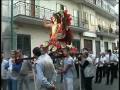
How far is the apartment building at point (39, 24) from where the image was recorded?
65.3 ft

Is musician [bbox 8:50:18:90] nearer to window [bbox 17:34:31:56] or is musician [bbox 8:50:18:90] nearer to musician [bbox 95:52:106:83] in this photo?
musician [bbox 95:52:106:83]

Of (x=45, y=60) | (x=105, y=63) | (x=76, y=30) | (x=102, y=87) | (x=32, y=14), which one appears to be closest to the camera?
(x=45, y=60)

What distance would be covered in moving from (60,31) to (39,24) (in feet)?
39.9

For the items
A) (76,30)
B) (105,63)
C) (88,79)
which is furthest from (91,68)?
(76,30)

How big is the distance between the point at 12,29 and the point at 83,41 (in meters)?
11.8

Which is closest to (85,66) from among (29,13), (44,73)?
(44,73)

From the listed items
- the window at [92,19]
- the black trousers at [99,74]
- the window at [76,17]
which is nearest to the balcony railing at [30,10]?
the window at [76,17]

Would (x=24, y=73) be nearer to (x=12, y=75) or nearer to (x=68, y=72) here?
(x=12, y=75)

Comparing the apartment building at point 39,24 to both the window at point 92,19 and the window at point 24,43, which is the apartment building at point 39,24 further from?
the window at point 92,19

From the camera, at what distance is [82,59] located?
11.0m

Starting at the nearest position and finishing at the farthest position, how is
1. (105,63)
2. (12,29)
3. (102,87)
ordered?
(102,87), (105,63), (12,29)

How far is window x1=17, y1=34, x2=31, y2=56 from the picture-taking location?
68.0 ft

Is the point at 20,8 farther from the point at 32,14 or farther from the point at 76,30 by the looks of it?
the point at 76,30

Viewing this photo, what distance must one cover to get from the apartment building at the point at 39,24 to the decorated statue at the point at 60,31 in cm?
383
